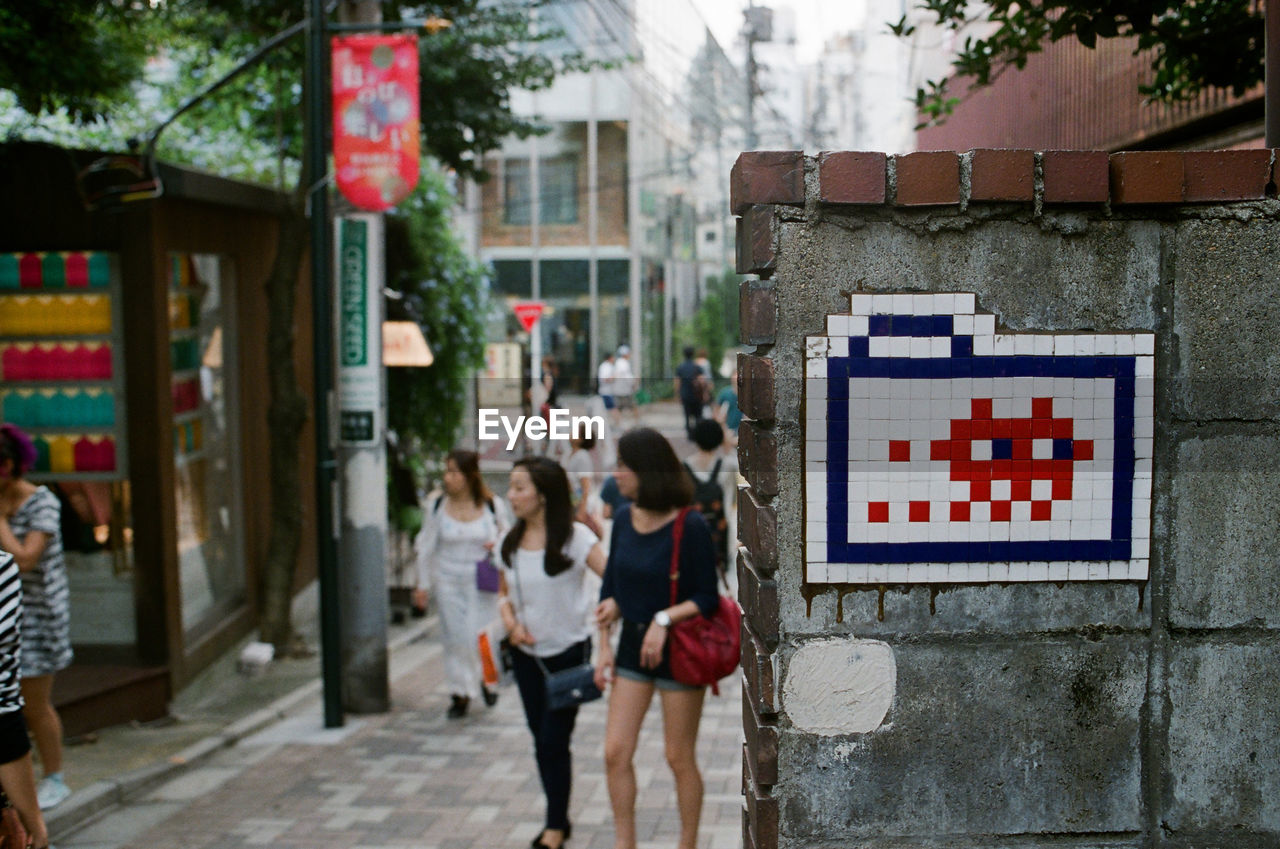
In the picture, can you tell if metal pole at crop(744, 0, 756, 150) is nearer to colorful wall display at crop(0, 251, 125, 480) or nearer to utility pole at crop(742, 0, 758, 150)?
utility pole at crop(742, 0, 758, 150)

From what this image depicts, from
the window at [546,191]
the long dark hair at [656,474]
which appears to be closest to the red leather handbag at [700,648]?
the long dark hair at [656,474]

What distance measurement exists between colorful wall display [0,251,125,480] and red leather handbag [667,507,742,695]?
532 cm

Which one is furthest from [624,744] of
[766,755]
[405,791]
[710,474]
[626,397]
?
[710,474]

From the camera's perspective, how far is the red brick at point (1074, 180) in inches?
113

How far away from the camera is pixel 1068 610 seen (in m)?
2.97

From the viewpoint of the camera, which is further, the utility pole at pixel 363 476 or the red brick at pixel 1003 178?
the utility pole at pixel 363 476

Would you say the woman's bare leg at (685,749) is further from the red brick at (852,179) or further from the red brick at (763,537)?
the red brick at (852,179)

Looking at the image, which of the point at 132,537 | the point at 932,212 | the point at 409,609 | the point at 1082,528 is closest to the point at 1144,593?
the point at 1082,528

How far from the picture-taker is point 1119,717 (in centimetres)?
297

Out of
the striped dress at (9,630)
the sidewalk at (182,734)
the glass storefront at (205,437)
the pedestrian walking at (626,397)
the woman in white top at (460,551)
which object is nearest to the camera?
the striped dress at (9,630)

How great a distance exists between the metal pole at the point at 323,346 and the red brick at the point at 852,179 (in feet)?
19.8

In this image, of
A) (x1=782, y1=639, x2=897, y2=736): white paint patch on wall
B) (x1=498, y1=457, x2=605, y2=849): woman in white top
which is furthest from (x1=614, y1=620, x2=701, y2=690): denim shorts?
(x1=782, y1=639, x2=897, y2=736): white paint patch on wall

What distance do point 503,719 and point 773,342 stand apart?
20.8 ft

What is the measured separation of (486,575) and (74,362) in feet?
10.9
